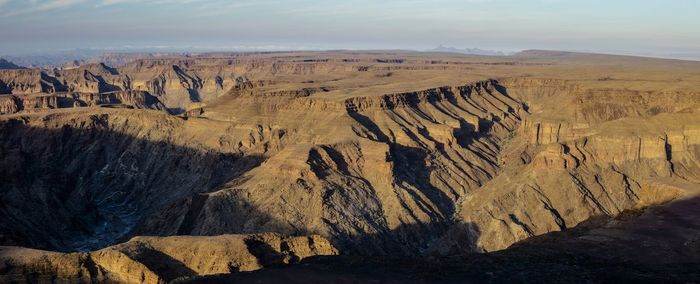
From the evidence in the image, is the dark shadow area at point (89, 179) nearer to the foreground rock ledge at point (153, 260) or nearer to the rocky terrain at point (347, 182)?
the rocky terrain at point (347, 182)

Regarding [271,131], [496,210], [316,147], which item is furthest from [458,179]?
[271,131]

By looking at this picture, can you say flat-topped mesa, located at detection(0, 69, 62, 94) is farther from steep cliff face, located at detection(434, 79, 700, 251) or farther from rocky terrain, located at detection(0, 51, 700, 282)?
steep cliff face, located at detection(434, 79, 700, 251)

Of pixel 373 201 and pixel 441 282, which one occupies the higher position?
pixel 441 282

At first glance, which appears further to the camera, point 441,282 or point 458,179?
point 458,179

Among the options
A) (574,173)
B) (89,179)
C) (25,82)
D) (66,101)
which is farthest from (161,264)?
(25,82)

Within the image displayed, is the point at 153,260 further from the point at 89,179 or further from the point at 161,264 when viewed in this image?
the point at 89,179

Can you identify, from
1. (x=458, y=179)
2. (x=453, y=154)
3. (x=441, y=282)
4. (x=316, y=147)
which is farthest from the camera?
(x=453, y=154)

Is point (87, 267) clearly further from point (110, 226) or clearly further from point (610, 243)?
point (110, 226)

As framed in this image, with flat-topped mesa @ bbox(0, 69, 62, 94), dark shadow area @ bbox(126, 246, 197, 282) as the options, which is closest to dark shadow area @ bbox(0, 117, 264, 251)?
dark shadow area @ bbox(126, 246, 197, 282)
